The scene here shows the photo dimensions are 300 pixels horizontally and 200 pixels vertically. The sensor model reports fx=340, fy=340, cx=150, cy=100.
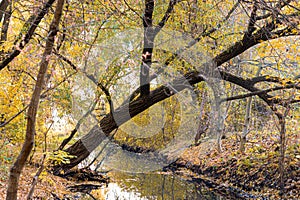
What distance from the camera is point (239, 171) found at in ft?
27.1

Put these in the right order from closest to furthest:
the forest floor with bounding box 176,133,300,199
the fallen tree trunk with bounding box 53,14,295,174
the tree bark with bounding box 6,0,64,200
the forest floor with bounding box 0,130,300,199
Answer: the tree bark with bounding box 6,0,64,200 → the fallen tree trunk with bounding box 53,14,295,174 → the forest floor with bounding box 0,130,300,199 → the forest floor with bounding box 176,133,300,199

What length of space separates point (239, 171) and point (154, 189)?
2.12 meters

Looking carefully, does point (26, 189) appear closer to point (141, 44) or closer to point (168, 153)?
point (141, 44)

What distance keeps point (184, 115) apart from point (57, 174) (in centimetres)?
682

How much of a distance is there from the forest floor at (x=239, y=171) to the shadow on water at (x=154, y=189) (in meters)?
0.72

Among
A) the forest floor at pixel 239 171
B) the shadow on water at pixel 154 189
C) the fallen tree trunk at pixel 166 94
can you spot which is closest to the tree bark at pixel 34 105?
the forest floor at pixel 239 171

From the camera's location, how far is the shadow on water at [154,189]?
7422 mm

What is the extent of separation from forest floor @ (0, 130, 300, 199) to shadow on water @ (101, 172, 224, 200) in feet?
2.36

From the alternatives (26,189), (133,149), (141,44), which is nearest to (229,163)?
(141,44)

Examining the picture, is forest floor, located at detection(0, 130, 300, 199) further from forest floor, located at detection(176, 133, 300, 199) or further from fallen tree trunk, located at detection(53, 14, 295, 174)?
fallen tree trunk, located at detection(53, 14, 295, 174)

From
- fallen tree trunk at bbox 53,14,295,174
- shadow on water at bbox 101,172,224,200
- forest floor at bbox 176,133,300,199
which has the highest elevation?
fallen tree trunk at bbox 53,14,295,174

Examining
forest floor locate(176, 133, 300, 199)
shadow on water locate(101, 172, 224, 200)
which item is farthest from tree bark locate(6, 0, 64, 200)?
forest floor locate(176, 133, 300, 199)

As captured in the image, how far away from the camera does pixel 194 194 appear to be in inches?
300

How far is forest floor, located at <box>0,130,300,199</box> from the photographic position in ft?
19.4
